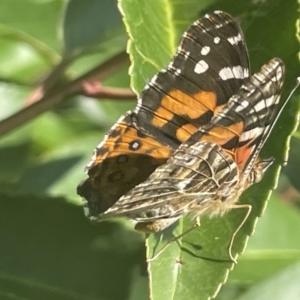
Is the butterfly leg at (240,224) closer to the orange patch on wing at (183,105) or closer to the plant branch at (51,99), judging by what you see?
the orange patch on wing at (183,105)

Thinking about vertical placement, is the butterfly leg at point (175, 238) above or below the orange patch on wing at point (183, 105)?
below

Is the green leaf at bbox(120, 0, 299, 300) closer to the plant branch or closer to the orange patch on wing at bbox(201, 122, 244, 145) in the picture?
the orange patch on wing at bbox(201, 122, 244, 145)

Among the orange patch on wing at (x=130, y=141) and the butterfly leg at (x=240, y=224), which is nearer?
the butterfly leg at (x=240, y=224)

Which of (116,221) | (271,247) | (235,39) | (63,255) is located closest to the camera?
(235,39)

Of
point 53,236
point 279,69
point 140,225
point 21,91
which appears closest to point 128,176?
point 140,225

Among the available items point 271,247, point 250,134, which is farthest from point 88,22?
point 271,247

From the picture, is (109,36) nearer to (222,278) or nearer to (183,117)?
(183,117)

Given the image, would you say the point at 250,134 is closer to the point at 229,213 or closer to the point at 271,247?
the point at 229,213

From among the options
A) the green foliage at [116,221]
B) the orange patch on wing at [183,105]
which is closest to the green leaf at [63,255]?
the green foliage at [116,221]
